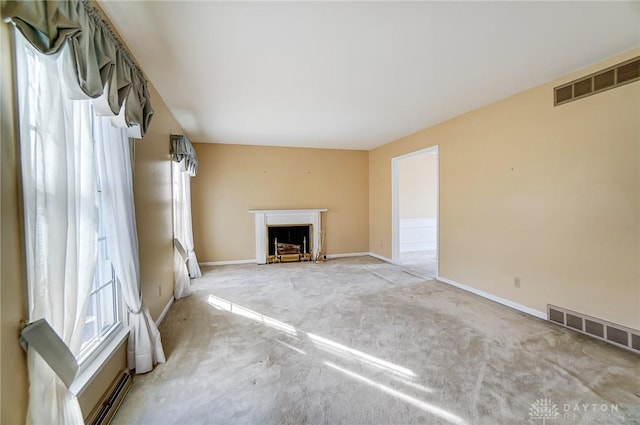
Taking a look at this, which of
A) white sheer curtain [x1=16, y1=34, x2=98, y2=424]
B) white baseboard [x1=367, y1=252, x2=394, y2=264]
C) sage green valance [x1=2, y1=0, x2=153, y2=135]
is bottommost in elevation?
white baseboard [x1=367, y1=252, x2=394, y2=264]

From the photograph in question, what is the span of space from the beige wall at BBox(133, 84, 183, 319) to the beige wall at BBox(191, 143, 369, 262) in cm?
199

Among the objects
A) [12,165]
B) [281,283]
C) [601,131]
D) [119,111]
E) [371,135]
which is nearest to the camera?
[12,165]

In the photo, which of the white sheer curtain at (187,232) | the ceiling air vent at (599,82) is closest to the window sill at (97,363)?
the white sheer curtain at (187,232)

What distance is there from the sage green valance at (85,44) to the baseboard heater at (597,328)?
4195 millimetres

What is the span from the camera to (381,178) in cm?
600

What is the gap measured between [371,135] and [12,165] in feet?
15.5

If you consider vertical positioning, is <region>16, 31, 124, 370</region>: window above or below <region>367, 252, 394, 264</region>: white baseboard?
above

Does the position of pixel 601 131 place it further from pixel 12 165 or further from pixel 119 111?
pixel 12 165

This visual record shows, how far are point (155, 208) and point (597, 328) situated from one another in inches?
177

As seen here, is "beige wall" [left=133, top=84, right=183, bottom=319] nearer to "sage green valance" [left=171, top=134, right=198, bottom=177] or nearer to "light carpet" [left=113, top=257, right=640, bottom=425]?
"sage green valance" [left=171, top=134, right=198, bottom=177]

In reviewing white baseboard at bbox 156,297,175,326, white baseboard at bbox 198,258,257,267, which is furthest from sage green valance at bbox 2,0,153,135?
white baseboard at bbox 198,258,257,267

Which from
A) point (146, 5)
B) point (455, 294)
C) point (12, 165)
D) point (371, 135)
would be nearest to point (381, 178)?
point (371, 135)

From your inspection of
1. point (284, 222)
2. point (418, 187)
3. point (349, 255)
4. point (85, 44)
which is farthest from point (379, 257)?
point (85, 44)

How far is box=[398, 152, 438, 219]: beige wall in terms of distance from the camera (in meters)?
6.77
